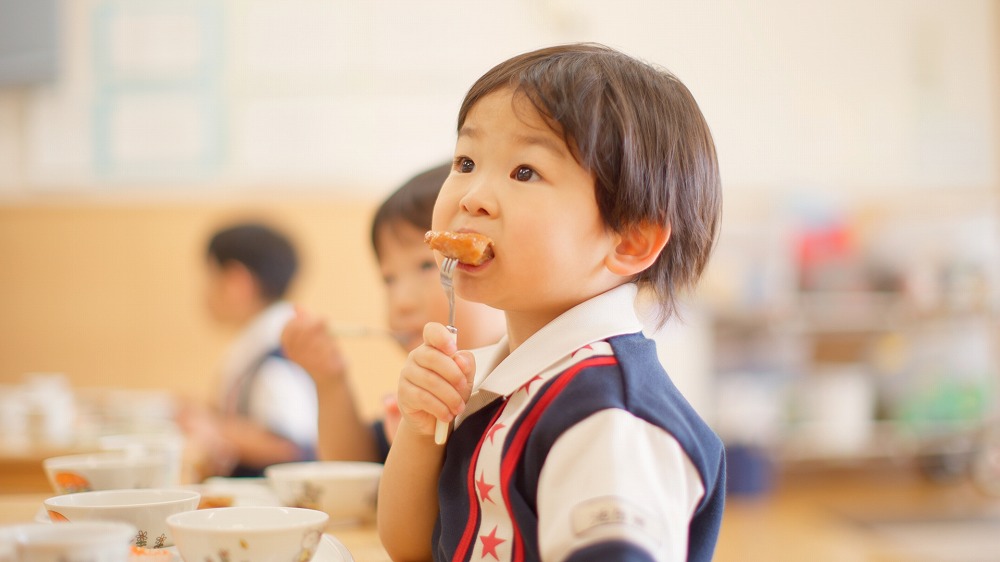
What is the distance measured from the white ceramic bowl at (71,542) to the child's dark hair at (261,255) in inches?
76.1

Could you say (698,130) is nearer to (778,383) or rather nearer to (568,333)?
(568,333)

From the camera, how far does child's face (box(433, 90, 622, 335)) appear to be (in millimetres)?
625

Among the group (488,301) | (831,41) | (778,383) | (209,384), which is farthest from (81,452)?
(831,41)

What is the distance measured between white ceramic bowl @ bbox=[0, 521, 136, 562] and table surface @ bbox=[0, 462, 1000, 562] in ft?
7.27

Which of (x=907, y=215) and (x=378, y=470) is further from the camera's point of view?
(x=907, y=215)

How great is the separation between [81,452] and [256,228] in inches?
39.6

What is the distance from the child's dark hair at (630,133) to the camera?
632 millimetres

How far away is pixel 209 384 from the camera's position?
3.25m

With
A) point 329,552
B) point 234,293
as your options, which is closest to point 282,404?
point 234,293

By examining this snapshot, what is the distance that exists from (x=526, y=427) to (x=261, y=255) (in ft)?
6.26

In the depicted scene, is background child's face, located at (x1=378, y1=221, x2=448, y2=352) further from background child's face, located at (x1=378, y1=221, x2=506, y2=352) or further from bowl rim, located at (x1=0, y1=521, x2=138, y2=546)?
bowl rim, located at (x1=0, y1=521, x2=138, y2=546)

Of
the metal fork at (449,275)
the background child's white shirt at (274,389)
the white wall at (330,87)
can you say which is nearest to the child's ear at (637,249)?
the metal fork at (449,275)

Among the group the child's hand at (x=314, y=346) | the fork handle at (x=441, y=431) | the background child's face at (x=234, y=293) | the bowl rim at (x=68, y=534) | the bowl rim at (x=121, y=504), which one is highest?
the bowl rim at (x=68, y=534)

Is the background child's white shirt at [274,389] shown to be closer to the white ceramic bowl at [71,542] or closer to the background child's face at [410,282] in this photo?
the background child's face at [410,282]
